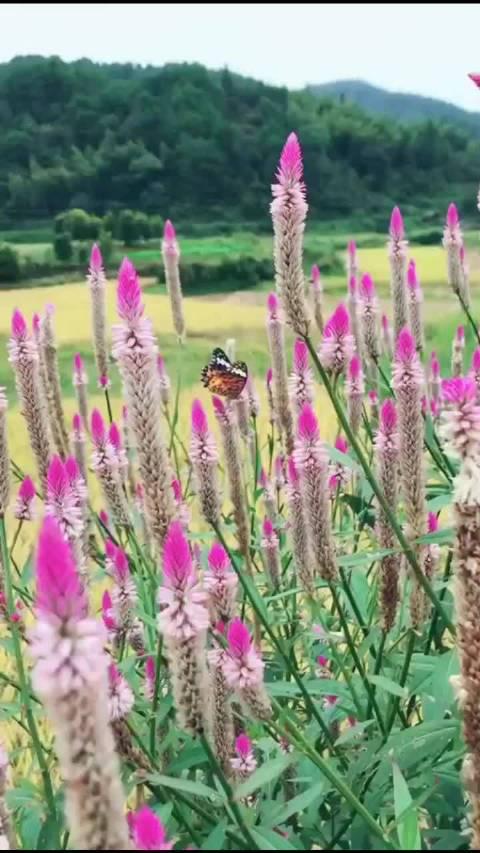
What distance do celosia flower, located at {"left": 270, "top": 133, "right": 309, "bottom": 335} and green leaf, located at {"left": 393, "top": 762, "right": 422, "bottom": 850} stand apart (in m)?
0.45

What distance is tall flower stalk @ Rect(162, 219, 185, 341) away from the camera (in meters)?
1.96

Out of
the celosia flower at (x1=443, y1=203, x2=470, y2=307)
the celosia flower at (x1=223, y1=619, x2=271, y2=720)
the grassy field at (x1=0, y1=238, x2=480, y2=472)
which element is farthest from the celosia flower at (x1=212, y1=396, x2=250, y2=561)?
the grassy field at (x1=0, y1=238, x2=480, y2=472)

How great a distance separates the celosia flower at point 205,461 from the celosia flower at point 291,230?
146mm

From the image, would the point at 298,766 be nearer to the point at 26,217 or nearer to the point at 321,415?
the point at 321,415

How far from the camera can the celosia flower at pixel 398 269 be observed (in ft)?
5.71

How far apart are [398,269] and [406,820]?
3.57 feet

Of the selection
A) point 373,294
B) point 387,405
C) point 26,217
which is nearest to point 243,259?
point 26,217

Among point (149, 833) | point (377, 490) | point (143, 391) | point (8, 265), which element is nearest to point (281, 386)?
point (377, 490)

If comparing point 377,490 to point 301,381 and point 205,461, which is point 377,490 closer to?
point 205,461

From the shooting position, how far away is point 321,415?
3.00 meters

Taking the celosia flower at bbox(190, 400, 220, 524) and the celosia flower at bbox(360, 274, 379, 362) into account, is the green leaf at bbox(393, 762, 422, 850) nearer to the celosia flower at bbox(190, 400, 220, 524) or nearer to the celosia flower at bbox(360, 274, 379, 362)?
the celosia flower at bbox(190, 400, 220, 524)

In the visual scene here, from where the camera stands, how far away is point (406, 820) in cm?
86

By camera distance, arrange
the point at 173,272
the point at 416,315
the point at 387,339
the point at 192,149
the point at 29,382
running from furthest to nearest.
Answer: the point at 192,149
the point at 387,339
the point at 173,272
the point at 416,315
the point at 29,382

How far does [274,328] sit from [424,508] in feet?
2.34
